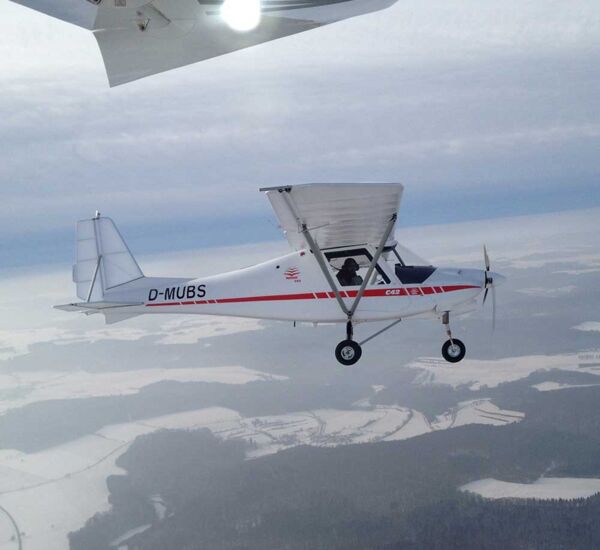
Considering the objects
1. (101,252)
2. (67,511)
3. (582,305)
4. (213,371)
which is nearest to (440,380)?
(213,371)

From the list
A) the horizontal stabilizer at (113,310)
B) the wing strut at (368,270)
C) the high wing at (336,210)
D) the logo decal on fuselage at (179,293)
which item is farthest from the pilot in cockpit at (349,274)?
the horizontal stabilizer at (113,310)

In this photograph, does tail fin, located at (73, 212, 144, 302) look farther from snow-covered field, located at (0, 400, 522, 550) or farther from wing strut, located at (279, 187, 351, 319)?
snow-covered field, located at (0, 400, 522, 550)

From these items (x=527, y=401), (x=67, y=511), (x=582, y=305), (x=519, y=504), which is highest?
(x=582, y=305)

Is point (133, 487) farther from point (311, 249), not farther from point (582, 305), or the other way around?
point (582, 305)

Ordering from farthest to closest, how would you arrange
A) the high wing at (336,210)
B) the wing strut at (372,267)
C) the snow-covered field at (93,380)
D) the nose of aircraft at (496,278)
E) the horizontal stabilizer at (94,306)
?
the snow-covered field at (93,380)
the horizontal stabilizer at (94,306)
the nose of aircraft at (496,278)
the wing strut at (372,267)
the high wing at (336,210)

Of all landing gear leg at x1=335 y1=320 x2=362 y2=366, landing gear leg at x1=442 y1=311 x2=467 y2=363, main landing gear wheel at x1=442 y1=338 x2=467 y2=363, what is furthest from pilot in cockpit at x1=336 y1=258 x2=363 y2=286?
main landing gear wheel at x1=442 y1=338 x2=467 y2=363

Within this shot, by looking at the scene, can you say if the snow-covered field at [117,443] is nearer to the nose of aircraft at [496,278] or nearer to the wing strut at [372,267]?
the wing strut at [372,267]

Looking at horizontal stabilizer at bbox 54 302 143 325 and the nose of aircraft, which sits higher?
the nose of aircraft
